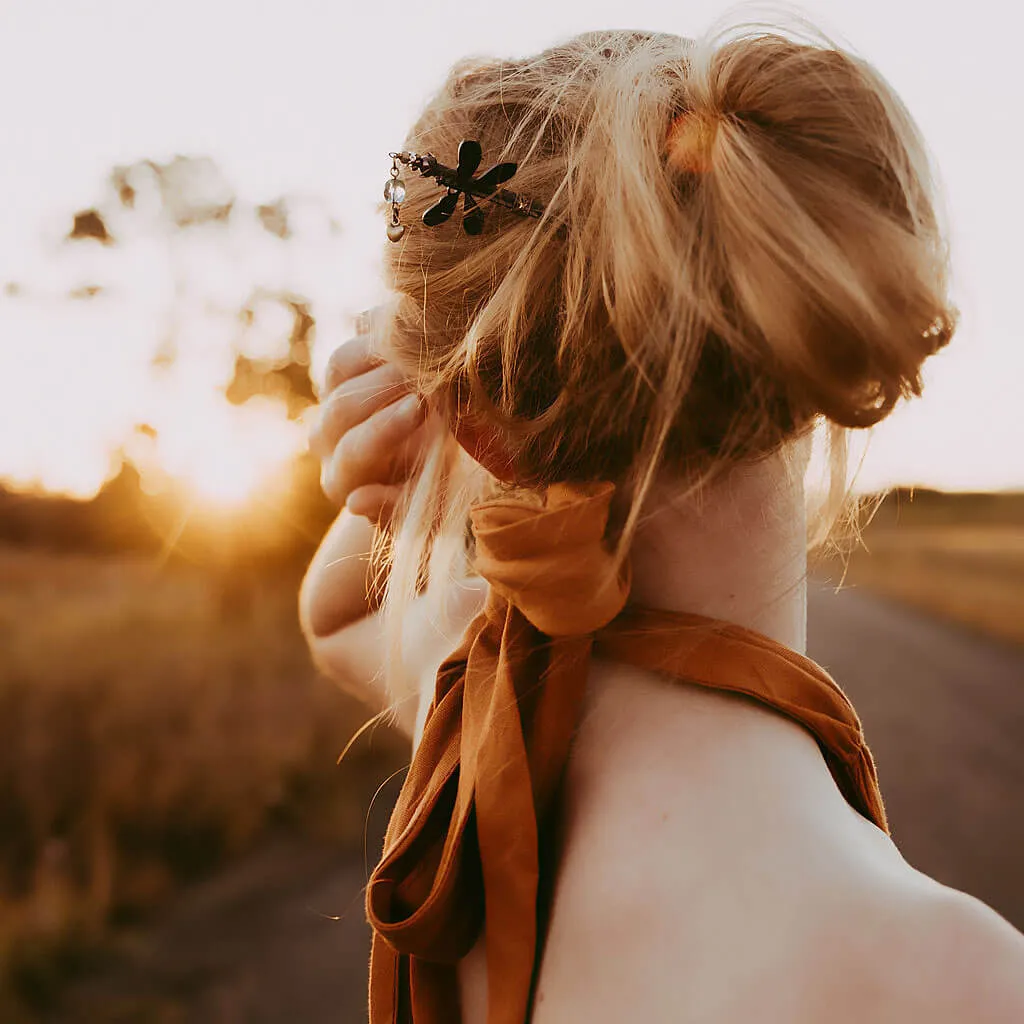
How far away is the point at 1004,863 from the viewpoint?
18.0 ft

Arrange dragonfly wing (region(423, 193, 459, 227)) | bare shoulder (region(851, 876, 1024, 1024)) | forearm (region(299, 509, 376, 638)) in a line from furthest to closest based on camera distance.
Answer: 1. forearm (region(299, 509, 376, 638))
2. dragonfly wing (region(423, 193, 459, 227))
3. bare shoulder (region(851, 876, 1024, 1024))

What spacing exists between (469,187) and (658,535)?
439 millimetres

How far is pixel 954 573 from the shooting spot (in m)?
Result: 21.9

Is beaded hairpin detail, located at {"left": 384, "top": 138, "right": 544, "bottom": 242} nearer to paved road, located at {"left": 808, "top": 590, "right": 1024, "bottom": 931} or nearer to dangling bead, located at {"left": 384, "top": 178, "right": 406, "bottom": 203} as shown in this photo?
dangling bead, located at {"left": 384, "top": 178, "right": 406, "bottom": 203}

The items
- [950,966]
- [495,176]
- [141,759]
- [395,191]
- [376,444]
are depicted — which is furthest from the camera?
[141,759]

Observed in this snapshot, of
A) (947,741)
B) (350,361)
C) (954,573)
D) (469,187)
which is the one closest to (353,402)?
(350,361)

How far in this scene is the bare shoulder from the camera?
71 centimetres

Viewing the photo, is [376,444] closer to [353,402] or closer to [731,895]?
[353,402]

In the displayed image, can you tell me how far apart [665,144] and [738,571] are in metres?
0.46

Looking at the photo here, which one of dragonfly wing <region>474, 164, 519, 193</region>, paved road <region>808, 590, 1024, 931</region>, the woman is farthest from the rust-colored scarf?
paved road <region>808, 590, 1024, 931</region>

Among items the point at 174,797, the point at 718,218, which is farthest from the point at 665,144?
the point at 174,797

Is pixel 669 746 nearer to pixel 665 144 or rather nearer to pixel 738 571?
pixel 738 571

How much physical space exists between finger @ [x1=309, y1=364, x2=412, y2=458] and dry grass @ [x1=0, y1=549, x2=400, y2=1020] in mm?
3888

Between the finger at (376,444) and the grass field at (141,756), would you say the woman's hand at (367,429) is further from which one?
the grass field at (141,756)
